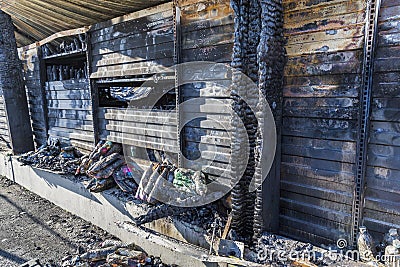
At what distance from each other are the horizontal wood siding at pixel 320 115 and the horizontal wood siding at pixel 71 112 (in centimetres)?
489

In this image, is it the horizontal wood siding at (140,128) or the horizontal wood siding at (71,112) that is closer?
the horizontal wood siding at (140,128)

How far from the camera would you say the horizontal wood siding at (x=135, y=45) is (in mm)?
4820

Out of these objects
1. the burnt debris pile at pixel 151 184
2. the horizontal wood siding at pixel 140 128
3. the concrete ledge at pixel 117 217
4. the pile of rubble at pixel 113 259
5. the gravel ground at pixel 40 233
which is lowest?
the gravel ground at pixel 40 233

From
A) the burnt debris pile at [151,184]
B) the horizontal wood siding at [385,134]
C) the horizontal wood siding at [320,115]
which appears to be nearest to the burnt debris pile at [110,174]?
the burnt debris pile at [151,184]

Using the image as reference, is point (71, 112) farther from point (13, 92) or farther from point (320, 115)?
point (320, 115)

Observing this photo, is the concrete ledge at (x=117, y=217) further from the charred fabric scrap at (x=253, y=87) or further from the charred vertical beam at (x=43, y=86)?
the charred vertical beam at (x=43, y=86)

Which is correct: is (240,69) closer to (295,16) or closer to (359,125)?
(295,16)

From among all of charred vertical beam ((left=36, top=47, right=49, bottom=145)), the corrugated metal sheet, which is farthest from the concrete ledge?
the corrugated metal sheet

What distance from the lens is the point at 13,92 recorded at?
26.8ft

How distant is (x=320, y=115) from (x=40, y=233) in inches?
212

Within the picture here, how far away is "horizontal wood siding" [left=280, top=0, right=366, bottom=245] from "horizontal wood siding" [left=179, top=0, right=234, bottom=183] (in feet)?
3.01

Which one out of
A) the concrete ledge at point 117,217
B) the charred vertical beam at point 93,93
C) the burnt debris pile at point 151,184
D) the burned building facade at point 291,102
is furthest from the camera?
the charred vertical beam at point 93,93

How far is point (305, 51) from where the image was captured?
3.36 meters

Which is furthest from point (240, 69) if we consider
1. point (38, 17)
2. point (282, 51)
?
point (38, 17)
